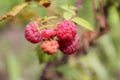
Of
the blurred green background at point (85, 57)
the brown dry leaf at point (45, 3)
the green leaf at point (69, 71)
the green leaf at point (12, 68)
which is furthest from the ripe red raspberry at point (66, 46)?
the green leaf at point (12, 68)

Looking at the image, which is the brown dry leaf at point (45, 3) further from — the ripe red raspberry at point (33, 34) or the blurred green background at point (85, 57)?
the blurred green background at point (85, 57)

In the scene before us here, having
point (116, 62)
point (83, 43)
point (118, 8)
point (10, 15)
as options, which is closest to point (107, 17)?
point (118, 8)

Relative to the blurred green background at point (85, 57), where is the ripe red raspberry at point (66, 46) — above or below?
above

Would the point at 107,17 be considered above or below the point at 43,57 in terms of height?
below

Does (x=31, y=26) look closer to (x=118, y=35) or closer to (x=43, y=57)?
(x=43, y=57)

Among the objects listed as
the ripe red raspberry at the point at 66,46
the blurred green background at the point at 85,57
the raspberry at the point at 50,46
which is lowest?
the blurred green background at the point at 85,57

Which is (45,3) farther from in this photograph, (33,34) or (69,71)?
(69,71)

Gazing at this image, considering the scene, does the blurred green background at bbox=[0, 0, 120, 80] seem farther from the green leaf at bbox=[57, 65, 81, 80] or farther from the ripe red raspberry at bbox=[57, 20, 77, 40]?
the ripe red raspberry at bbox=[57, 20, 77, 40]
